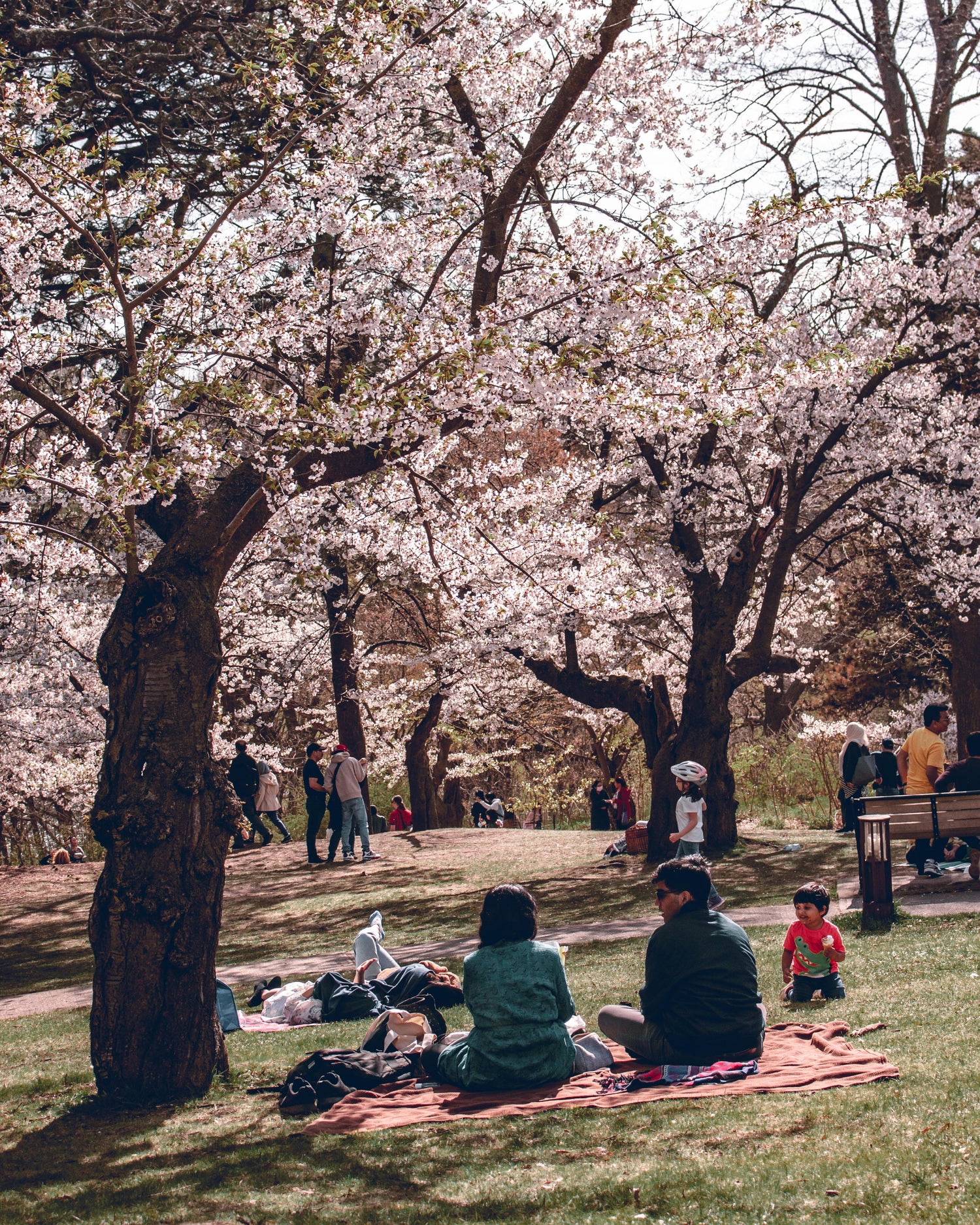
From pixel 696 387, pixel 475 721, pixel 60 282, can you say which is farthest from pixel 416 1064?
pixel 475 721

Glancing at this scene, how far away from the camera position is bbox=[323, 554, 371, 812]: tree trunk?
2303cm

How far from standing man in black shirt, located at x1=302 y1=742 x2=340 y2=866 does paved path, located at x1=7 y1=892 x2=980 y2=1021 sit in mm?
7999

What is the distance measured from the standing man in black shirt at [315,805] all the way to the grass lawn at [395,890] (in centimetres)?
39

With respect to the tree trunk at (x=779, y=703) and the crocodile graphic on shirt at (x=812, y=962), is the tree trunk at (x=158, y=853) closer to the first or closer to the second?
the crocodile graphic on shirt at (x=812, y=962)

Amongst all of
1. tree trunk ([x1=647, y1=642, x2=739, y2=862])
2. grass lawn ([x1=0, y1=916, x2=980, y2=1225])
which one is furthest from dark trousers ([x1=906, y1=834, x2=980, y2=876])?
grass lawn ([x1=0, y1=916, x2=980, y2=1225])

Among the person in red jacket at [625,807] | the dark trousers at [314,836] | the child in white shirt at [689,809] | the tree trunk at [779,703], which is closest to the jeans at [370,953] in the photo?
the child in white shirt at [689,809]

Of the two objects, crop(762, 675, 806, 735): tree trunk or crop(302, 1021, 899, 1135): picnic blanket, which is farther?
crop(762, 675, 806, 735): tree trunk

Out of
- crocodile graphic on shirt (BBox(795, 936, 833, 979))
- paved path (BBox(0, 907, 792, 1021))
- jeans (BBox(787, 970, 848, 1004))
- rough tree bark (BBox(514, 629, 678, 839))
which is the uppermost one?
rough tree bark (BBox(514, 629, 678, 839))

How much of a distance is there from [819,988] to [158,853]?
418 cm

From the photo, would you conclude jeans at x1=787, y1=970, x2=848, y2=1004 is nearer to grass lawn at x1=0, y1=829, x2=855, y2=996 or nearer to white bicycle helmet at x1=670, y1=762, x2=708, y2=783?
white bicycle helmet at x1=670, y1=762, x2=708, y2=783

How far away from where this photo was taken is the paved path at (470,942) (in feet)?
34.4

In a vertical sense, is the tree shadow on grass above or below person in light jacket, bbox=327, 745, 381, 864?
below

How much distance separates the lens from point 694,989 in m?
5.74

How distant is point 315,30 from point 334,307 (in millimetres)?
2360
